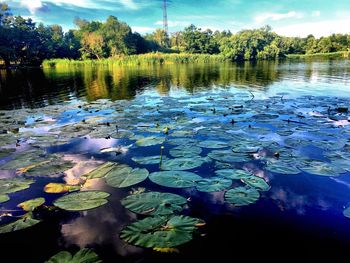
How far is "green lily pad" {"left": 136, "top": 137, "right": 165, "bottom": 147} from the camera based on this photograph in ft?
20.6

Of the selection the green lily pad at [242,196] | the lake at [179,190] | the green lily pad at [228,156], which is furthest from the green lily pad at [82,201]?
the green lily pad at [228,156]

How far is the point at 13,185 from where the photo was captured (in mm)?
4375

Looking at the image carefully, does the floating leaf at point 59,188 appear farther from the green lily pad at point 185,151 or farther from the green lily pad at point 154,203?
the green lily pad at point 185,151

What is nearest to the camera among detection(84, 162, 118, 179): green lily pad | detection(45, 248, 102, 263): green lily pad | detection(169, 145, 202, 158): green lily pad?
detection(45, 248, 102, 263): green lily pad

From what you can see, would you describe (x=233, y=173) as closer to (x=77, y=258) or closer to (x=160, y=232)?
(x=160, y=232)

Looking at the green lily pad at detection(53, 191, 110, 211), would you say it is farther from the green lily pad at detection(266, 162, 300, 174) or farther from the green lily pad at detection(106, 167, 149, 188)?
the green lily pad at detection(266, 162, 300, 174)

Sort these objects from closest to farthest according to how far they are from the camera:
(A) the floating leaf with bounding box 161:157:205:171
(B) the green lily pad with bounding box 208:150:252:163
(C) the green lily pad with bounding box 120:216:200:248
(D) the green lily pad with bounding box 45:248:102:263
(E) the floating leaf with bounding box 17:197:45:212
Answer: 1. (D) the green lily pad with bounding box 45:248:102:263
2. (C) the green lily pad with bounding box 120:216:200:248
3. (E) the floating leaf with bounding box 17:197:45:212
4. (A) the floating leaf with bounding box 161:157:205:171
5. (B) the green lily pad with bounding box 208:150:252:163

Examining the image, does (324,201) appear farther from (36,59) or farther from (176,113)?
(36,59)

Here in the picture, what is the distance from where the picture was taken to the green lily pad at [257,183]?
4184mm

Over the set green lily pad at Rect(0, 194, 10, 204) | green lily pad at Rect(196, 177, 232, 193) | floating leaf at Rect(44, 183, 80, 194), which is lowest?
floating leaf at Rect(44, 183, 80, 194)

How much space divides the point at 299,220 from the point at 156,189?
86.5 inches

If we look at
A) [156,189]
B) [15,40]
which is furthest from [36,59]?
[156,189]

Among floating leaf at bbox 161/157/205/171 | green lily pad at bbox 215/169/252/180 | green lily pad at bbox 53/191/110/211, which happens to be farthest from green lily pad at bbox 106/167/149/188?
green lily pad at bbox 215/169/252/180

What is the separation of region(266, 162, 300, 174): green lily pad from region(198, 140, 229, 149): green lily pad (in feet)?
4.24
